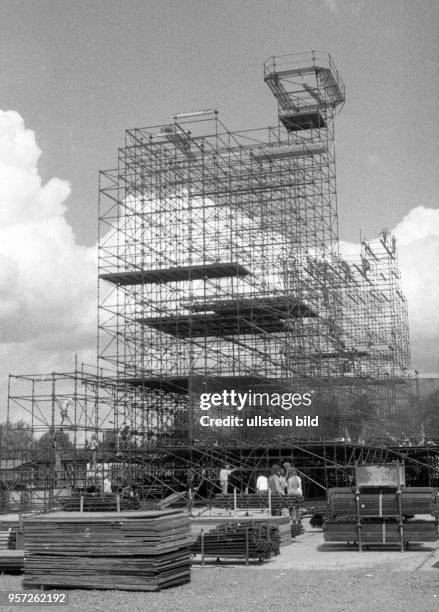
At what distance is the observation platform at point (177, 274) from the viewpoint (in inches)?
1633

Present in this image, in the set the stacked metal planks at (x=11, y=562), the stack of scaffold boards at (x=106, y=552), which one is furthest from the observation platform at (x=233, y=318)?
the stack of scaffold boards at (x=106, y=552)

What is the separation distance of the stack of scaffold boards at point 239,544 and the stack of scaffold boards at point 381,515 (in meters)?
1.77

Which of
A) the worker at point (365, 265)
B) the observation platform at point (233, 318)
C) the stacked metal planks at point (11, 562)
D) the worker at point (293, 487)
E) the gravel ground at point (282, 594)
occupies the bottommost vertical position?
the gravel ground at point (282, 594)

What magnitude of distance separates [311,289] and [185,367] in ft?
22.1

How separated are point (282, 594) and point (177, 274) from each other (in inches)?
1181

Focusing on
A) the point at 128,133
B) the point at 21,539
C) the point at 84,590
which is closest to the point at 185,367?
the point at 128,133

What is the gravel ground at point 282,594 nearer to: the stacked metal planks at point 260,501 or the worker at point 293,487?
the stacked metal planks at point 260,501

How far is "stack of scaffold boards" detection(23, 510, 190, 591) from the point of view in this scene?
46.7 feet

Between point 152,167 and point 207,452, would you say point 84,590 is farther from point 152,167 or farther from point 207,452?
point 152,167

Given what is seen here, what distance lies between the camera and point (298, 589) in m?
14.0

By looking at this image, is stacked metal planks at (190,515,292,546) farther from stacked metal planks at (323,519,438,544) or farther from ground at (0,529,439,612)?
ground at (0,529,439,612)

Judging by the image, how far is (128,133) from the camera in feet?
143

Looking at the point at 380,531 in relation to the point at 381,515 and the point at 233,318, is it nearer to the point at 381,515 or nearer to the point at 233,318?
the point at 381,515

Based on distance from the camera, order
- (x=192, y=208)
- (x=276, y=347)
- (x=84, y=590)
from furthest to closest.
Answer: (x=276, y=347) < (x=192, y=208) < (x=84, y=590)
